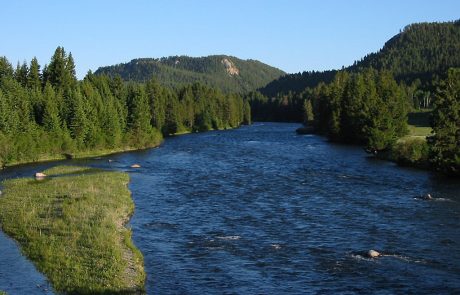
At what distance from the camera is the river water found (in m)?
32.4

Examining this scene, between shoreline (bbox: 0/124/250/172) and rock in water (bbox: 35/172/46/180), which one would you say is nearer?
rock in water (bbox: 35/172/46/180)

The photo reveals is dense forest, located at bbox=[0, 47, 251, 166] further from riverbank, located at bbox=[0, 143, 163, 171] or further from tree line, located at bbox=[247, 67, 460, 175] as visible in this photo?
tree line, located at bbox=[247, 67, 460, 175]

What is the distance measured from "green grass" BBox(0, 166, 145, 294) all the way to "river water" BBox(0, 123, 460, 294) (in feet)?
5.20

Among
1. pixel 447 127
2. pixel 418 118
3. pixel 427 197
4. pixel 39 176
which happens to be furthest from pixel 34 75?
pixel 418 118

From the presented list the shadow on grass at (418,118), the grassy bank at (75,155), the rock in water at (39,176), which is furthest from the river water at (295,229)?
the shadow on grass at (418,118)

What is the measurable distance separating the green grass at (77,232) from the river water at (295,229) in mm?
1585

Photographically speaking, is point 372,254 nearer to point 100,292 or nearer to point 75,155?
point 100,292

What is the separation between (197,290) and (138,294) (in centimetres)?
342

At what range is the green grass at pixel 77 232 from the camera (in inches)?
1220

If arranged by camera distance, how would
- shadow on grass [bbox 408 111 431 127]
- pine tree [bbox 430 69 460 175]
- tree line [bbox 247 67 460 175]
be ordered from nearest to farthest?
1. pine tree [bbox 430 69 460 175]
2. tree line [bbox 247 67 460 175]
3. shadow on grass [bbox 408 111 431 127]

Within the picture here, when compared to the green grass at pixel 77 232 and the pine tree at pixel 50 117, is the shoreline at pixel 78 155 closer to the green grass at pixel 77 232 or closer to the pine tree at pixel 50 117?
the pine tree at pixel 50 117

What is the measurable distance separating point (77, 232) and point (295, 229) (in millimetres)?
17773

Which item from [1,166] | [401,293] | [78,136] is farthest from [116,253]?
[78,136]

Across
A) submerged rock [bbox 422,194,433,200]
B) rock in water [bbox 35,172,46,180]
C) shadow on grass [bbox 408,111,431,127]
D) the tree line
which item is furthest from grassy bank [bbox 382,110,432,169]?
shadow on grass [bbox 408,111,431,127]
